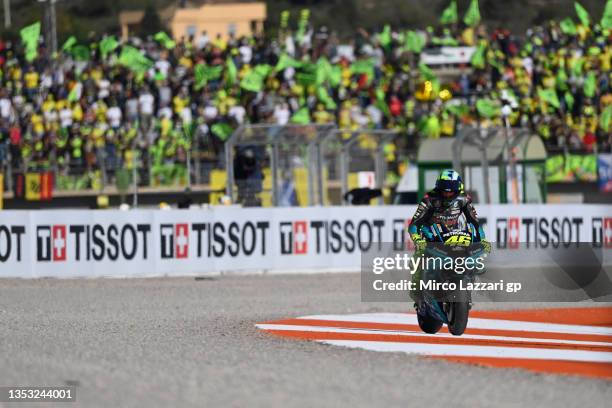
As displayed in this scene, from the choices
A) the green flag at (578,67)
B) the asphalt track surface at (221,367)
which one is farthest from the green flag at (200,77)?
the asphalt track surface at (221,367)

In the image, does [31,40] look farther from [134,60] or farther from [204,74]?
[204,74]

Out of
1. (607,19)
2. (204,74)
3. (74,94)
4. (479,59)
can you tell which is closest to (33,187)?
(74,94)

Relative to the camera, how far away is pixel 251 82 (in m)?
33.9

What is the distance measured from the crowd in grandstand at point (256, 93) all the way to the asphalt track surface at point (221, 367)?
1526 cm

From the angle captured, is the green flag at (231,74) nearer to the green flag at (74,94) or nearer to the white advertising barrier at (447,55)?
the green flag at (74,94)

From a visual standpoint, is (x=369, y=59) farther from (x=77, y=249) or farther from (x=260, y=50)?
(x=77, y=249)

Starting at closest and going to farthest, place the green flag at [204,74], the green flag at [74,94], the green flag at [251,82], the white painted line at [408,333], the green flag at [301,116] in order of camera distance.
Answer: the white painted line at [408,333] → the green flag at [301,116] → the green flag at [251,82] → the green flag at [74,94] → the green flag at [204,74]

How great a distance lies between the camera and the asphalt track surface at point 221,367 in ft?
27.7

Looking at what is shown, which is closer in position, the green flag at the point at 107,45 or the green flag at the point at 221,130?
the green flag at the point at 221,130

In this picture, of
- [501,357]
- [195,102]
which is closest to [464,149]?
[195,102]

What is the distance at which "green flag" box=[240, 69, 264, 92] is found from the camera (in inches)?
1333

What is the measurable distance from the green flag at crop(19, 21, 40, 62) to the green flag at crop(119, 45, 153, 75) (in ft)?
9.69

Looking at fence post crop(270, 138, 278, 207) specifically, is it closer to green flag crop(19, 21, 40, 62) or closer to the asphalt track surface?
the asphalt track surface

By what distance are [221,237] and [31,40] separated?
15.4 meters
